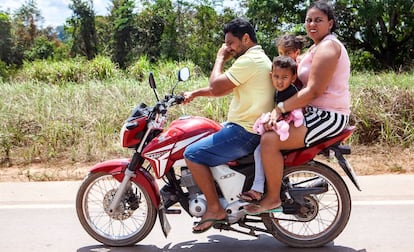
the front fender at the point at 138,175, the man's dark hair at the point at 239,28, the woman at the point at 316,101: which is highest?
the man's dark hair at the point at 239,28

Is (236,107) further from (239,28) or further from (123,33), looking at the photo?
(123,33)

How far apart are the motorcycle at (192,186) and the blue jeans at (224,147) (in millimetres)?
87

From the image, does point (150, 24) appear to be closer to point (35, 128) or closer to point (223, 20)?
point (223, 20)

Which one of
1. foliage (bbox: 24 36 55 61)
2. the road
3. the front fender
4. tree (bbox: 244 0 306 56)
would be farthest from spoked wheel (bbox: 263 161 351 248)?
foliage (bbox: 24 36 55 61)

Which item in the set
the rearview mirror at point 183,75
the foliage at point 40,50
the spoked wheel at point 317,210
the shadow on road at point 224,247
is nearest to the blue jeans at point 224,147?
the spoked wheel at point 317,210

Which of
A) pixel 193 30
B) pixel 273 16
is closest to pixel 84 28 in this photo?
pixel 193 30

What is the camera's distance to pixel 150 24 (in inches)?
1628

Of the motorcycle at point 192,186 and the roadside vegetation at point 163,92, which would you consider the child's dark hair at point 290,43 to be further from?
the roadside vegetation at point 163,92

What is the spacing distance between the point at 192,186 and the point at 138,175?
457 millimetres

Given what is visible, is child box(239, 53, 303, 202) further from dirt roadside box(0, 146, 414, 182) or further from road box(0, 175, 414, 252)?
dirt roadside box(0, 146, 414, 182)

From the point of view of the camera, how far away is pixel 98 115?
861 cm

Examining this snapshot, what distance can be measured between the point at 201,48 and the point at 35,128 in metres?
26.4

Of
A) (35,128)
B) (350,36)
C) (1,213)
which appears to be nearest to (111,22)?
(350,36)

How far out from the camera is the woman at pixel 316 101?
3.79m
